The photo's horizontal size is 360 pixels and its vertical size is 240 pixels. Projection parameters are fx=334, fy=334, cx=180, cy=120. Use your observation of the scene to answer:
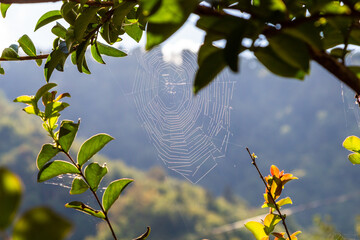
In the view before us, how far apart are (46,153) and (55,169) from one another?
0.07 ft

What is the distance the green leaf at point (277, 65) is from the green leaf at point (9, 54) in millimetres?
319

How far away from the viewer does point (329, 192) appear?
15.2m

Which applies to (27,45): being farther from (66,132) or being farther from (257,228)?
(257,228)

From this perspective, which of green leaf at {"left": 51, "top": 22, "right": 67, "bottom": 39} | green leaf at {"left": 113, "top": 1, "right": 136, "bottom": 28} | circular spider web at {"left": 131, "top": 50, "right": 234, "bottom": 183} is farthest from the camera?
circular spider web at {"left": 131, "top": 50, "right": 234, "bottom": 183}

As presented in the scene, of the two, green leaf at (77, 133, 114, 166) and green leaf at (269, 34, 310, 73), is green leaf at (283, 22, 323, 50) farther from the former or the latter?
green leaf at (77, 133, 114, 166)

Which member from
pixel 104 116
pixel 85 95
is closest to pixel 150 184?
pixel 104 116

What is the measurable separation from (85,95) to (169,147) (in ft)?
30.4

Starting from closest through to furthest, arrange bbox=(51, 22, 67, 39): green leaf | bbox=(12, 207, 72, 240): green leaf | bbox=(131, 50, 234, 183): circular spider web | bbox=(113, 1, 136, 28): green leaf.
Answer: bbox=(12, 207, 72, 240): green leaf → bbox=(113, 1, 136, 28): green leaf → bbox=(51, 22, 67, 39): green leaf → bbox=(131, 50, 234, 183): circular spider web

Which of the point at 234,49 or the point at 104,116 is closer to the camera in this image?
the point at 234,49

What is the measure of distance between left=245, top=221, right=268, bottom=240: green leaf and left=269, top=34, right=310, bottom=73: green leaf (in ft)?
0.94

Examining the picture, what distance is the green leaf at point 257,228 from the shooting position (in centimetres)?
40

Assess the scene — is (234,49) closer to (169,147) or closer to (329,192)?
(169,147)

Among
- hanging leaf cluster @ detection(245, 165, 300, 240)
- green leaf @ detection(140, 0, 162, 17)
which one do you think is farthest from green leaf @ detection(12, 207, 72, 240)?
hanging leaf cluster @ detection(245, 165, 300, 240)

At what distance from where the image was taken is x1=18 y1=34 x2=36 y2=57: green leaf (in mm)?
406
